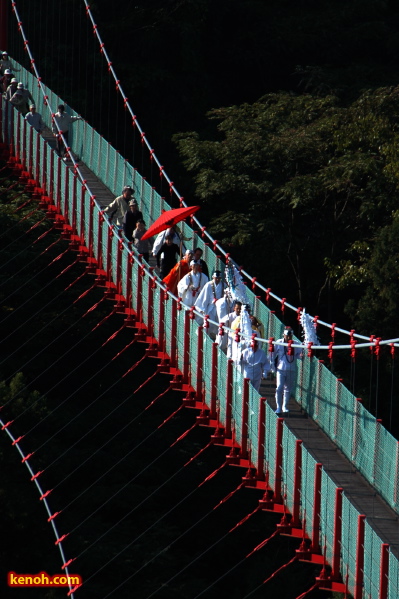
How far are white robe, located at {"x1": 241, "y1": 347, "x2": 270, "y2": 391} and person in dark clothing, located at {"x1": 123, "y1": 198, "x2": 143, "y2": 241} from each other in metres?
4.94

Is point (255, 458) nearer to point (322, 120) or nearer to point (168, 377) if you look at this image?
point (168, 377)

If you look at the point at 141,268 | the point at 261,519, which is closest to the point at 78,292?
the point at 261,519

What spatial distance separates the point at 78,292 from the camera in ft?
120

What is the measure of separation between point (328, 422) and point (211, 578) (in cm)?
1250

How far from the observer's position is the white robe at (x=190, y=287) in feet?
88.8

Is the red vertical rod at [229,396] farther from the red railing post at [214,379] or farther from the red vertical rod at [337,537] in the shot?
the red vertical rod at [337,537]

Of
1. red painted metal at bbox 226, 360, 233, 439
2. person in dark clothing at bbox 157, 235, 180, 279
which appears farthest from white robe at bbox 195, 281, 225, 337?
red painted metal at bbox 226, 360, 233, 439

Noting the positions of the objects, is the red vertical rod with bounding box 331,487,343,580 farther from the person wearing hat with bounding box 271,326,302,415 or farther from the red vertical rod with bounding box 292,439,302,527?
the person wearing hat with bounding box 271,326,302,415

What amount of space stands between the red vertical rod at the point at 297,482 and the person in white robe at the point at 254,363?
2.95m

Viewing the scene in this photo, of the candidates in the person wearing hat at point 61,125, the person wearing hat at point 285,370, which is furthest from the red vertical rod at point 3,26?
the person wearing hat at point 285,370

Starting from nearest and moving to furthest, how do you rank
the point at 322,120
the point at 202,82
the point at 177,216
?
the point at 177,216 < the point at 322,120 < the point at 202,82

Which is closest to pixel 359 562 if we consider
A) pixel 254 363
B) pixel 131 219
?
pixel 254 363

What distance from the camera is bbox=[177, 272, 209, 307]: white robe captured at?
2708cm

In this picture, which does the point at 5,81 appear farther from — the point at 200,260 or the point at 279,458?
the point at 279,458
